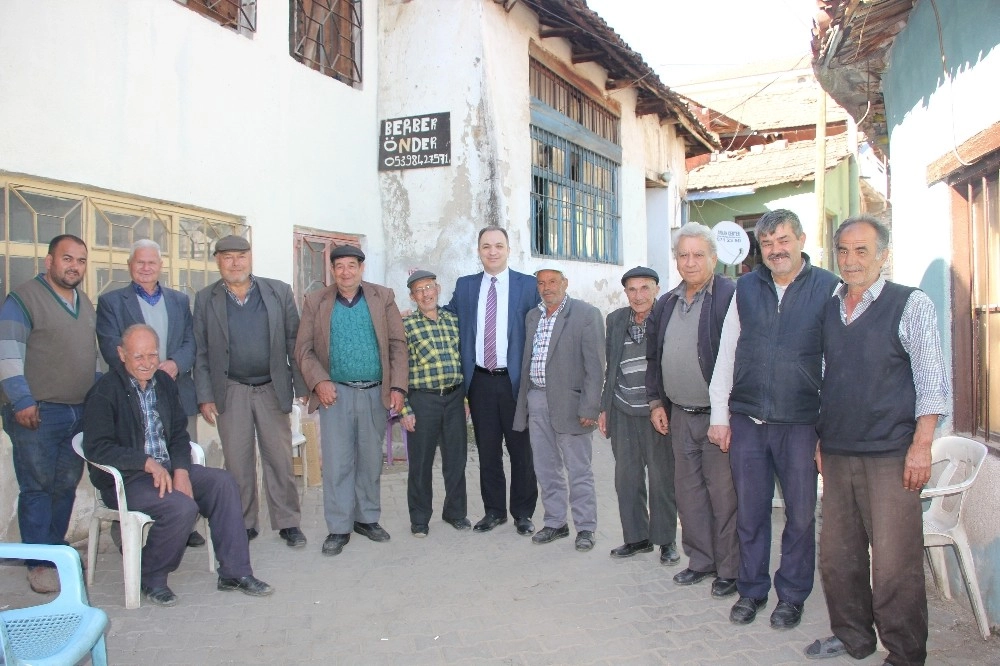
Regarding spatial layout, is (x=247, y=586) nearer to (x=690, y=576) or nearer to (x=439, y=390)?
(x=439, y=390)

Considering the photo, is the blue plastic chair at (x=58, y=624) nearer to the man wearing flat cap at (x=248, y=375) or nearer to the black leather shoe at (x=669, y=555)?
the man wearing flat cap at (x=248, y=375)

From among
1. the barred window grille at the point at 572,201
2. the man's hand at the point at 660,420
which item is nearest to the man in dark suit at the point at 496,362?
the man's hand at the point at 660,420

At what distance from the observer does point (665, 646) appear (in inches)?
141

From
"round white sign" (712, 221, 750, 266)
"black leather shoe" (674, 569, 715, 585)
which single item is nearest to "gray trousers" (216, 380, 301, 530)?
"black leather shoe" (674, 569, 715, 585)

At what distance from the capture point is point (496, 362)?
5297 mm

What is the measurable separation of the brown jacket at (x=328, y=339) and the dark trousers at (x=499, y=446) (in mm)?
540

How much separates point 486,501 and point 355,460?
38.1 inches

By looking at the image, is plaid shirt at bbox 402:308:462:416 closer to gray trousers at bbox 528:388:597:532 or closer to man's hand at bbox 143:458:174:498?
gray trousers at bbox 528:388:597:532

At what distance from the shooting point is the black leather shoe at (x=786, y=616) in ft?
12.2

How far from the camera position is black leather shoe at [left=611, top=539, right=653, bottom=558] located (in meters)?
4.82

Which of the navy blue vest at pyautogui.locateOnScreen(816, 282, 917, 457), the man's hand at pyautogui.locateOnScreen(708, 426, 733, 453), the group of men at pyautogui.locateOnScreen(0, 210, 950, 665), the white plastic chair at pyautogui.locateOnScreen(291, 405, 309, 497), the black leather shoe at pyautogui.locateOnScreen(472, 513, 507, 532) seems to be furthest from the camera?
the white plastic chair at pyautogui.locateOnScreen(291, 405, 309, 497)

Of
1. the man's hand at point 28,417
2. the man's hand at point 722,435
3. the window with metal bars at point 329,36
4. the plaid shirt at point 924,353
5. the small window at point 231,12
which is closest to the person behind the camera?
the plaid shirt at point 924,353

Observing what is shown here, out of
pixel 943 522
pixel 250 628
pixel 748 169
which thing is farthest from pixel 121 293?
pixel 748 169

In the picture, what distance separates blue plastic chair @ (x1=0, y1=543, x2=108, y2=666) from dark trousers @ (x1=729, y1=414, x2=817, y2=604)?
286 cm
